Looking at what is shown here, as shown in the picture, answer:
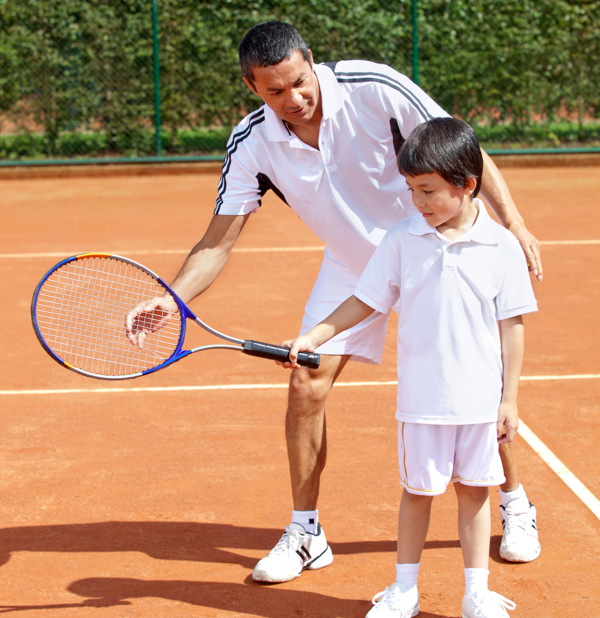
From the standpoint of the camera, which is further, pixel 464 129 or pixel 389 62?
pixel 389 62

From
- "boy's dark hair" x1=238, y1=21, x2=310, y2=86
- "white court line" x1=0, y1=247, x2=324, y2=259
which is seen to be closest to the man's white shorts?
"boy's dark hair" x1=238, y1=21, x2=310, y2=86

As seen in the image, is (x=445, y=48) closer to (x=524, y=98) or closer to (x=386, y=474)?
(x=524, y=98)

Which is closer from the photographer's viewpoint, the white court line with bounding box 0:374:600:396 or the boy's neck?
the boy's neck

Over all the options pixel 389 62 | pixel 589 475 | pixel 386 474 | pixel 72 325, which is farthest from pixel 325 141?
pixel 389 62

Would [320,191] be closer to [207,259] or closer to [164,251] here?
[207,259]

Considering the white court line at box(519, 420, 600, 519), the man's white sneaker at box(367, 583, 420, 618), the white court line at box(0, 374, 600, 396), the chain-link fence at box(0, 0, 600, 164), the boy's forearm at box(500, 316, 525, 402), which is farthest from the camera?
the chain-link fence at box(0, 0, 600, 164)

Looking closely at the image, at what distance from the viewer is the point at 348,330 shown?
3900 mm

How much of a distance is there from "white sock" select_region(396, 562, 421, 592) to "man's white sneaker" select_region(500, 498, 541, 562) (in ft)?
1.83

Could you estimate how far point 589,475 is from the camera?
180 inches

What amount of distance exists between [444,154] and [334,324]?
623 millimetres

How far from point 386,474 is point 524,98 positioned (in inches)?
440

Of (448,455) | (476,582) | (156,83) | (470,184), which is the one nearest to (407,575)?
(476,582)

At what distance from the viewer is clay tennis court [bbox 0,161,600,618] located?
3.69 meters

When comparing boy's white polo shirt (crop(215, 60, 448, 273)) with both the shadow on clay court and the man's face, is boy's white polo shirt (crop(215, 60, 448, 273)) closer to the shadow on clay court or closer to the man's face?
the man's face
